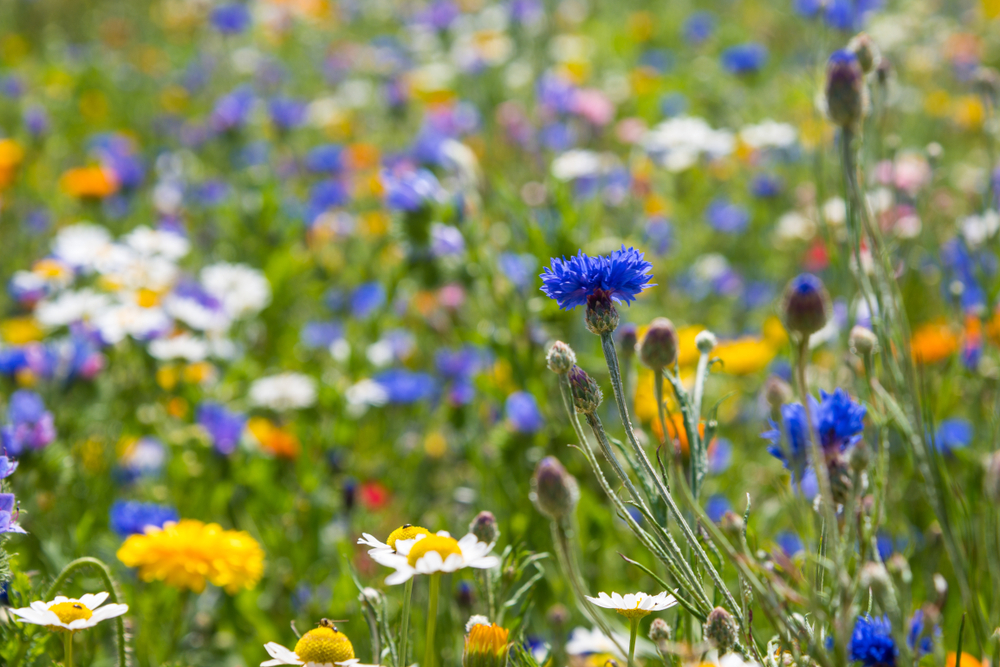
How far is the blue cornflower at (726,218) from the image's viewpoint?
103 inches

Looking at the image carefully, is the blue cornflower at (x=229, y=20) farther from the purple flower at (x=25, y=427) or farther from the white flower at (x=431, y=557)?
the white flower at (x=431, y=557)

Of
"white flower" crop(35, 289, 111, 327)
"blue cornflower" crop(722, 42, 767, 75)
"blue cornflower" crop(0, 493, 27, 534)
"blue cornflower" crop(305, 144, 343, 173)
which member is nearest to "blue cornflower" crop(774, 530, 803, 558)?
"blue cornflower" crop(0, 493, 27, 534)

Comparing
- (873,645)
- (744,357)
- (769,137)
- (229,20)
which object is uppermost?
(229,20)

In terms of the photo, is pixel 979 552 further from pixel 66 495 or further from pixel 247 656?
pixel 66 495

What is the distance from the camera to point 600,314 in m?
0.81

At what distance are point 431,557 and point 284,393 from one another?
1208mm

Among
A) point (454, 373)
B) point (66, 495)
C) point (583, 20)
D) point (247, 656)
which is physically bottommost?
point (247, 656)

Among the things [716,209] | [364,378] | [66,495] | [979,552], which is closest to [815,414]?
[979,552]

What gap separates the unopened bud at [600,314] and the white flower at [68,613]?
1.54 ft

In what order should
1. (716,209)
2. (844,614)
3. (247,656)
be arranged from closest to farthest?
(844,614)
(247,656)
(716,209)

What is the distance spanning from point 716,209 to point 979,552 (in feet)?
5.60

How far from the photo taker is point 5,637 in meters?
0.90

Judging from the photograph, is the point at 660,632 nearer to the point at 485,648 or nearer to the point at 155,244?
the point at 485,648

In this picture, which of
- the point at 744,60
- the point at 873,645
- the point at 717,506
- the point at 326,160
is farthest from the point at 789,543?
the point at 326,160
